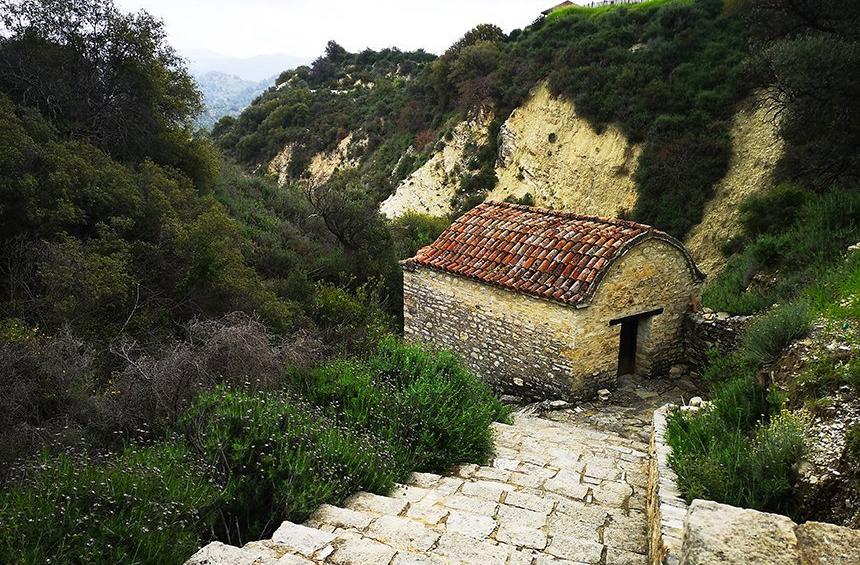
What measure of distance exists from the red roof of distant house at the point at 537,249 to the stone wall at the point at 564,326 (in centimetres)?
19

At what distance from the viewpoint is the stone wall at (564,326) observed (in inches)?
368

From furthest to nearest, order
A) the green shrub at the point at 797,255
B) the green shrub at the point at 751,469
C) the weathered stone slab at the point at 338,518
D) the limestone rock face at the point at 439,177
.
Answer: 1. the limestone rock face at the point at 439,177
2. the green shrub at the point at 797,255
3. the weathered stone slab at the point at 338,518
4. the green shrub at the point at 751,469

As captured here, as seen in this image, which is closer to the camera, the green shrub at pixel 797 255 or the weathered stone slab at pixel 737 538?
the weathered stone slab at pixel 737 538

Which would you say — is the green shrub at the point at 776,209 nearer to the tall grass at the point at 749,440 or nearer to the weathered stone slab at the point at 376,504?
the tall grass at the point at 749,440

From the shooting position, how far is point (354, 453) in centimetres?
475

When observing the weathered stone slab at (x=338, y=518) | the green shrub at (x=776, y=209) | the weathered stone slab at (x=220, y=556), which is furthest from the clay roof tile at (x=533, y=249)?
Answer: the weathered stone slab at (x=220, y=556)

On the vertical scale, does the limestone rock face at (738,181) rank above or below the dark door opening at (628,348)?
above

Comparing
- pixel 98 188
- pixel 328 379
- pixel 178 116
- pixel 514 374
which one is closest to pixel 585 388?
pixel 514 374

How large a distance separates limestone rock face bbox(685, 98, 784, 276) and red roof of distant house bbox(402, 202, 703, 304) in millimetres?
9204

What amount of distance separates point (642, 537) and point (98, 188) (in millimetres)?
9725

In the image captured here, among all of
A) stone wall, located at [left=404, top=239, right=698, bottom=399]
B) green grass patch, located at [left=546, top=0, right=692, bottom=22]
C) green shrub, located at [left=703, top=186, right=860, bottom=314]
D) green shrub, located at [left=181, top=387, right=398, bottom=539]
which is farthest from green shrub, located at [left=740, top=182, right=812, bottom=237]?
green grass patch, located at [left=546, top=0, right=692, bottom=22]

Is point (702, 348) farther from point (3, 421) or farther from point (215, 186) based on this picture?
point (215, 186)

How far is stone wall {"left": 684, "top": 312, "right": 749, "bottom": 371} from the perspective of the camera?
9789 millimetres

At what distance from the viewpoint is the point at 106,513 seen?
134 inches
